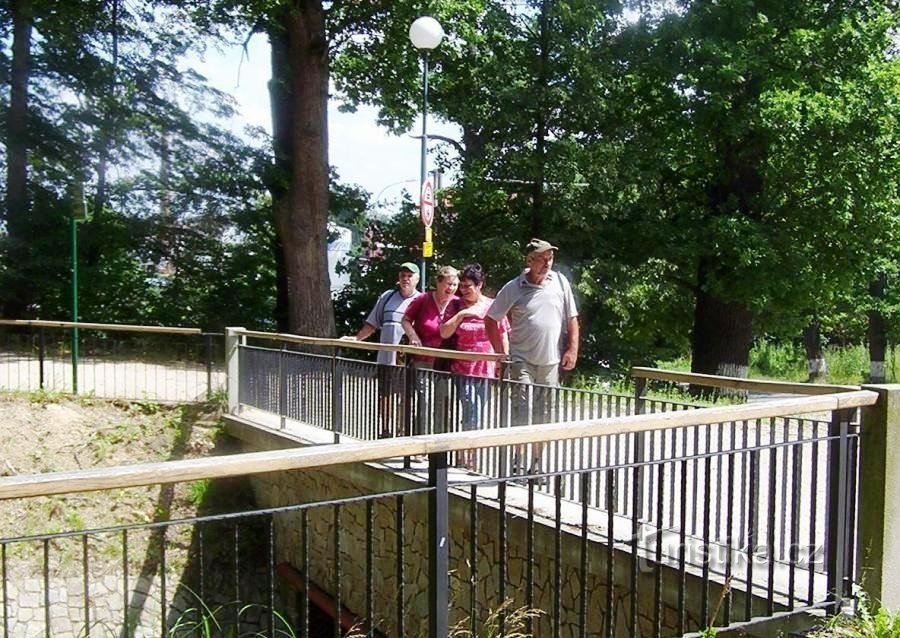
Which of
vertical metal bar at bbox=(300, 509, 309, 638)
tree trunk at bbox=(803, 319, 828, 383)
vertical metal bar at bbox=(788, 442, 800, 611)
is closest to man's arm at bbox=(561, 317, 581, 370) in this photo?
vertical metal bar at bbox=(788, 442, 800, 611)

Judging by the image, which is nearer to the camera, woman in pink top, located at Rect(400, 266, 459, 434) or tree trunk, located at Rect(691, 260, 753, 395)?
woman in pink top, located at Rect(400, 266, 459, 434)

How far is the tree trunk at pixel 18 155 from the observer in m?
18.3

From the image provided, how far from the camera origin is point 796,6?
17.8m

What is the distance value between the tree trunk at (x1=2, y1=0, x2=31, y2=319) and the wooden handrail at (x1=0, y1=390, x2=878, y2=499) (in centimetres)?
1731

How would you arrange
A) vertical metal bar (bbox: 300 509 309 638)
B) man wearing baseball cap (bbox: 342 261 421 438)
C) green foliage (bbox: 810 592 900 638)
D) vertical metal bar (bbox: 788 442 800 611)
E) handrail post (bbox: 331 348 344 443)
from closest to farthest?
vertical metal bar (bbox: 300 509 309 638)
green foliage (bbox: 810 592 900 638)
vertical metal bar (bbox: 788 442 800 611)
handrail post (bbox: 331 348 344 443)
man wearing baseball cap (bbox: 342 261 421 438)

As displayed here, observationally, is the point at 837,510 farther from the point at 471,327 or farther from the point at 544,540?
the point at 471,327

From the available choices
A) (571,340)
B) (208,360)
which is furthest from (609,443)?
(208,360)

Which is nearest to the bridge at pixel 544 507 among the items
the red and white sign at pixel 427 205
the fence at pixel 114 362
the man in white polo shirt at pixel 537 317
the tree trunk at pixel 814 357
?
the man in white polo shirt at pixel 537 317

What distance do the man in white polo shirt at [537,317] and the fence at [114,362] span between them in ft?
22.2

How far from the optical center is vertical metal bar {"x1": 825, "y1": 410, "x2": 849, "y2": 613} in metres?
4.20

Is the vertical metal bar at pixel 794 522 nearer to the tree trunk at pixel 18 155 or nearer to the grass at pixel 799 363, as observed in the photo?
the tree trunk at pixel 18 155

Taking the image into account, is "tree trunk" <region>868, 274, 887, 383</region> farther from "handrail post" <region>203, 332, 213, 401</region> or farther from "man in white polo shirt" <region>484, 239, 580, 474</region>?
"man in white polo shirt" <region>484, 239, 580, 474</region>

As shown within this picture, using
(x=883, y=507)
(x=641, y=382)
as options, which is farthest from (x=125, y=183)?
(x=883, y=507)

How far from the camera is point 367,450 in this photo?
9.98 ft
